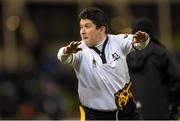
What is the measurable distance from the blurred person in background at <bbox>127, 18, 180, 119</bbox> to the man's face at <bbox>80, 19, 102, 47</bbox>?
1.66 m

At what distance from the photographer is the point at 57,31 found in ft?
89.7

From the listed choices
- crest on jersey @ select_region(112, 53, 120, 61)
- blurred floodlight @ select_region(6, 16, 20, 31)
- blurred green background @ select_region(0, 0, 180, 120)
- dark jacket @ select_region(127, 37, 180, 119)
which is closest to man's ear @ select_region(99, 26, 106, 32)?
crest on jersey @ select_region(112, 53, 120, 61)

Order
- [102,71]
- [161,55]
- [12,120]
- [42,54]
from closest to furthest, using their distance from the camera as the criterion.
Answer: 1. [102,71]
2. [161,55]
3. [12,120]
4. [42,54]

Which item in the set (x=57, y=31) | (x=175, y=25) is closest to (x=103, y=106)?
(x=57, y=31)

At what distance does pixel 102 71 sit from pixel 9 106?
10.9 metres

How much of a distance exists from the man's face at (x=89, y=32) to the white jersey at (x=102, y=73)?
9cm

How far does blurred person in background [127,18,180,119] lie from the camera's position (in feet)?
31.0

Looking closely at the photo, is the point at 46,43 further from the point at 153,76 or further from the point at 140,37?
the point at 140,37

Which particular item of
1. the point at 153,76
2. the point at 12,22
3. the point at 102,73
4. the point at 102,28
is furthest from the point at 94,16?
the point at 12,22

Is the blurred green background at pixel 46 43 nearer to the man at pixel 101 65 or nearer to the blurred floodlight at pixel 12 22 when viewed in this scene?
the blurred floodlight at pixel 12 22

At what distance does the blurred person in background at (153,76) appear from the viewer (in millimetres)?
9445

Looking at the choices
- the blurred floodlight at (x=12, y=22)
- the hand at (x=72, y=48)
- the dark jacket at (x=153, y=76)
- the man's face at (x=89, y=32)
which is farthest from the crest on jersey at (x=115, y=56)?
the blurred floodlight at (x=12, y=22)

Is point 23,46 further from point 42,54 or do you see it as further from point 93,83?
point 93,83

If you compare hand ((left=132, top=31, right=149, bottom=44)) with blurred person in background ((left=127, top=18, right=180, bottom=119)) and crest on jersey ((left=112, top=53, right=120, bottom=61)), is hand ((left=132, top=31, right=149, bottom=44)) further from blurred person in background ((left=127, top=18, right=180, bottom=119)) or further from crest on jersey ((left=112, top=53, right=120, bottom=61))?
blurred person in background ((left=127, top=18, right=180, bottom=119))
